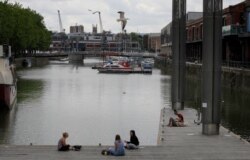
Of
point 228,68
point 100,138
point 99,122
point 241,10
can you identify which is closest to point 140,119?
point 99,122

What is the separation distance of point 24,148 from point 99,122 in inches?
645

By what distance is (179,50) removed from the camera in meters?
43.8

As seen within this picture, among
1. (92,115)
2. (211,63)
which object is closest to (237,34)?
(92,115)

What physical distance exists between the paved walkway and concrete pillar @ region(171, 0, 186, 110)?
12992mm

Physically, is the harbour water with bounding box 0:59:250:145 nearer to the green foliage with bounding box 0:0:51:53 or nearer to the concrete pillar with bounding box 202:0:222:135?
the concrete pillar with bounding box 202:0:222:135

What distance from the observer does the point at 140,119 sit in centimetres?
4491

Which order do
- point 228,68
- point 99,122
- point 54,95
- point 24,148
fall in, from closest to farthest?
point 24,148 < point 99,122 < point 54,95 < point 228,68

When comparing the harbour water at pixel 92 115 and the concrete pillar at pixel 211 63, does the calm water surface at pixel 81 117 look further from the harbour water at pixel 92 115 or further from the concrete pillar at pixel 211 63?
the concrete pillar at pixel 211 63

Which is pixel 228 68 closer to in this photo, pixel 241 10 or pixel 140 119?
pixel 241 10

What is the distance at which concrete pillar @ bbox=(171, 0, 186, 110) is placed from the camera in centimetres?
4347

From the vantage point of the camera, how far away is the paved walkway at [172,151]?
24672mm

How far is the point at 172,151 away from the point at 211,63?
6818 millimetres

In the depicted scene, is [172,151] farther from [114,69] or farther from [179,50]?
[114,69]

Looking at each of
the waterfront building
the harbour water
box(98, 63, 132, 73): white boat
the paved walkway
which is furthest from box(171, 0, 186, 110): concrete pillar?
box(98, 63, 132, 73): white boat
